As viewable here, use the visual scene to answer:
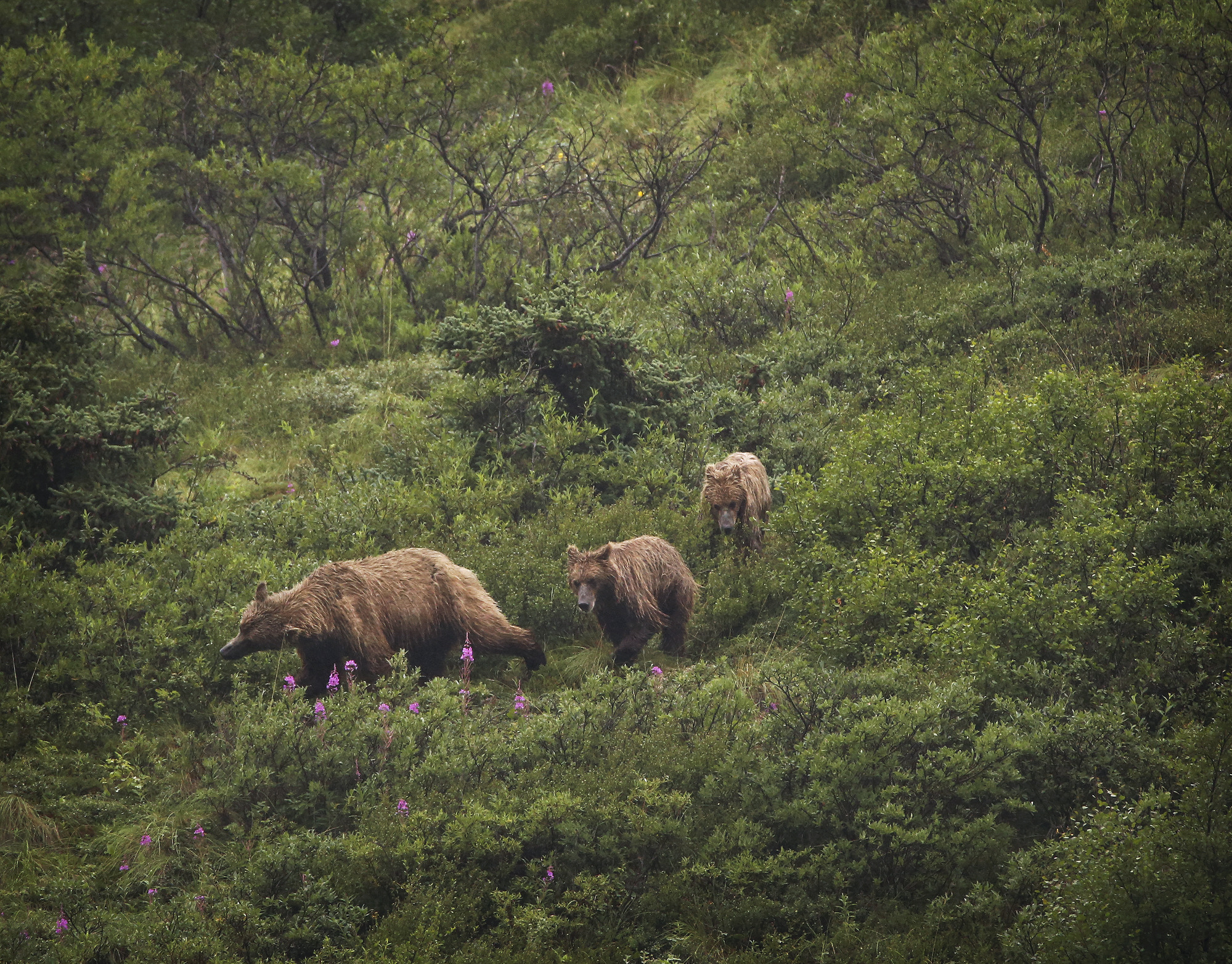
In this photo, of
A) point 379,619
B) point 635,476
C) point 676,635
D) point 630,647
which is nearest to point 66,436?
point 379,619

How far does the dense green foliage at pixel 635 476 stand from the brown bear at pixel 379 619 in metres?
0.26

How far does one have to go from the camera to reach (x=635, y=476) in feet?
31.7

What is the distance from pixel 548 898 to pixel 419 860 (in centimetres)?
69

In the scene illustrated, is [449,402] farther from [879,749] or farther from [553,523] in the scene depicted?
[879,749]

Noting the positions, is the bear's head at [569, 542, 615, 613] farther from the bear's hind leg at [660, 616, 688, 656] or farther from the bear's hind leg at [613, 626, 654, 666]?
the bear's hind leg at [660, 616, 688, 656]

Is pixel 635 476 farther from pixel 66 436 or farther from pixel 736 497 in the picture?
pixel 66 436

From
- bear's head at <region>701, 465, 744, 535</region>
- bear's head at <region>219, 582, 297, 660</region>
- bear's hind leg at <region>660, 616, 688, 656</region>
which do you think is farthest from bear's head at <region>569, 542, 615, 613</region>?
bear's head at <region>219, 582, 297, 660</region>

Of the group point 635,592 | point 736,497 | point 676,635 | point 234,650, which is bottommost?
point 676,635

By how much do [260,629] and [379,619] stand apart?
81 cm

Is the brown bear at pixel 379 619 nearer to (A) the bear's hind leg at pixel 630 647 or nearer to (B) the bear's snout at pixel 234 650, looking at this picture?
(B) the bear's snout at pixel 234 650

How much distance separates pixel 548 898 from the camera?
5457mm

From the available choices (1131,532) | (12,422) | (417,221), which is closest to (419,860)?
(1131,532)

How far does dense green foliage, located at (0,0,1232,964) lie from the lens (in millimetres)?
5449

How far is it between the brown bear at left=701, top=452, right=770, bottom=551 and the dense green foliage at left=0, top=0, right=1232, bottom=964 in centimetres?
24
